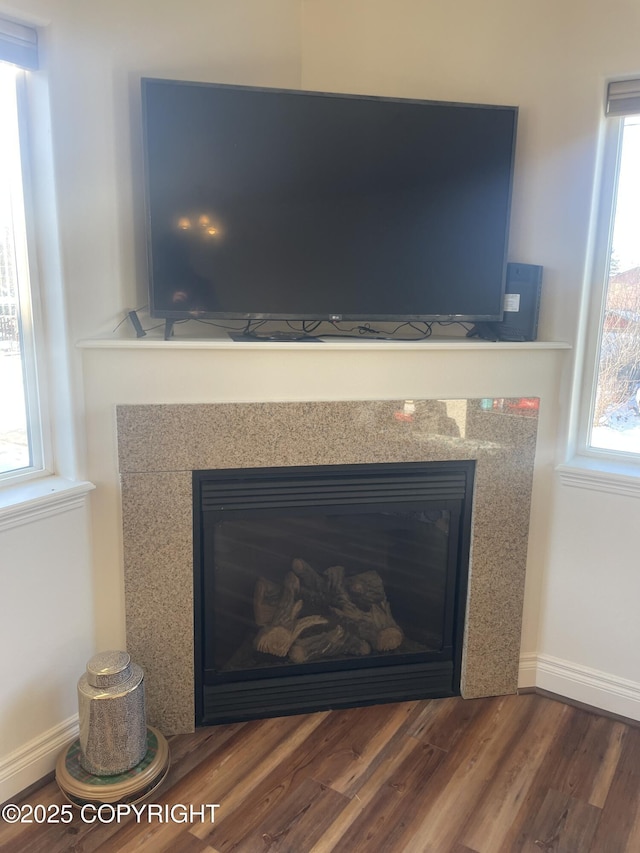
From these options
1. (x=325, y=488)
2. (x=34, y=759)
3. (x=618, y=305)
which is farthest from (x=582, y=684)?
(x=34, y=759)

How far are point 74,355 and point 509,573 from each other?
1.70m

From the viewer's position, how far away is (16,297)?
6.24ft

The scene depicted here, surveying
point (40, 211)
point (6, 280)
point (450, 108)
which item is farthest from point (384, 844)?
point (450, 108)

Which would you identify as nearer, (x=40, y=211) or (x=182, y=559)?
(x=40, y=211)

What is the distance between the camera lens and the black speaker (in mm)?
2250

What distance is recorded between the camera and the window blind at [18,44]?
1.70m

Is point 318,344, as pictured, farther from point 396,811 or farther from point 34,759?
point 34,759

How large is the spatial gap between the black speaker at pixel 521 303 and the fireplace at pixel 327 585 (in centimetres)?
50

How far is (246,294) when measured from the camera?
81.6 inches

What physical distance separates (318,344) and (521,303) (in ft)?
2.53

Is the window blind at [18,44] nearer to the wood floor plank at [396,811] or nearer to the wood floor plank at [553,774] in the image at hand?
the wood floor plank at [396,811]

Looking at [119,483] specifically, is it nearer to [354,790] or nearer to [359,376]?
[359,376]

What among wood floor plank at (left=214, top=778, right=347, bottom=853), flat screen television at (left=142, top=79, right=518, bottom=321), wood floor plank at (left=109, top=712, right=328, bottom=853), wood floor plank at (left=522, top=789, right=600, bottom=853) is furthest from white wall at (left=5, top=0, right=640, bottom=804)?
wood floor plank at (left=214, top=778, right=347, bottom=853)

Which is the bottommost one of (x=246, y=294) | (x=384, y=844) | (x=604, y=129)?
(x=384, y=844)
